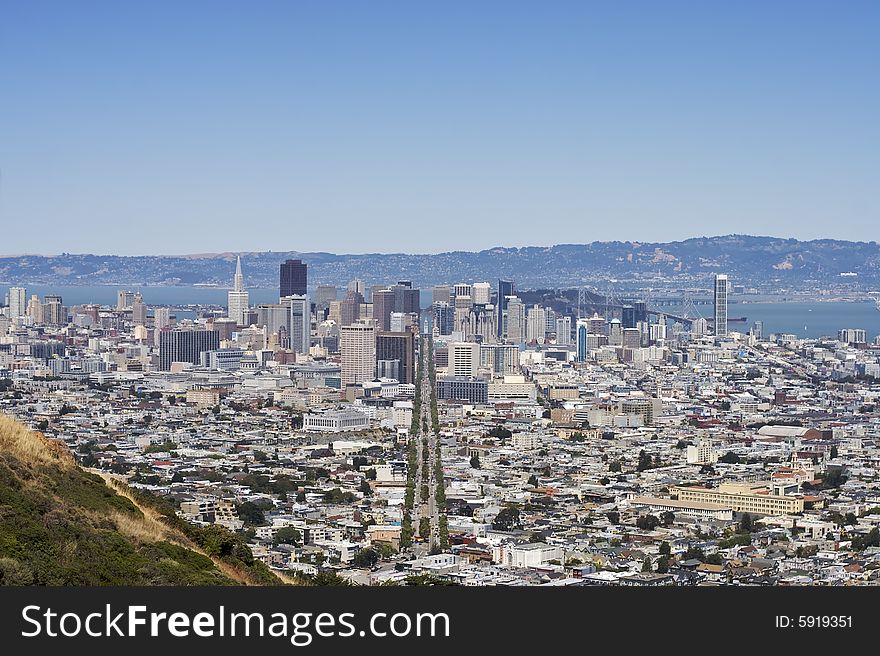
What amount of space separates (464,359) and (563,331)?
1611 centimetres

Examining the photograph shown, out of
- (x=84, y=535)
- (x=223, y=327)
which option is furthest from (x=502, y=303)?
(x=84, y=535)

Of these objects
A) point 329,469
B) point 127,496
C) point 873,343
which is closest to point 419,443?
point 329,469

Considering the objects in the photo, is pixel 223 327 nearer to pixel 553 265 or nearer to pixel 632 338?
pixel 632 338

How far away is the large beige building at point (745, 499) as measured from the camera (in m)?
20.7

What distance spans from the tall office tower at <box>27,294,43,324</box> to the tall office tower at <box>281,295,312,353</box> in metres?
10.4

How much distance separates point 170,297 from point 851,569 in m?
66.2

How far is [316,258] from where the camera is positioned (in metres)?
80.7

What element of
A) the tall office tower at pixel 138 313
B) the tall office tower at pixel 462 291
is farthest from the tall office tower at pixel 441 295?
the tall office tower at pixel 138 313

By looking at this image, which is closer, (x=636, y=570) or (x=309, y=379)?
(x=636, y=570)

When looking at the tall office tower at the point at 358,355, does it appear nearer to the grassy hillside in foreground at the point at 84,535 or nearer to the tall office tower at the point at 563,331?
the tall office tower at the point at 563,331

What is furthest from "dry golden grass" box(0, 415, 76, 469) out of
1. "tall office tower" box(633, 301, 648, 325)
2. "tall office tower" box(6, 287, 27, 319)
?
"tall office tower" box(633, 301, 648, 325)

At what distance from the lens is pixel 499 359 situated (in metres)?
50.3

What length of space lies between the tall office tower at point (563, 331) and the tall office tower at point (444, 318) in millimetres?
4605

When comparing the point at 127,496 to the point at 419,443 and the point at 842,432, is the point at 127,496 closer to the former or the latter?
the point at 419,443
